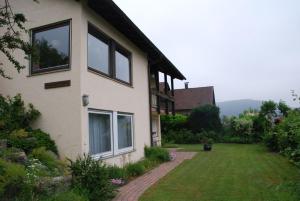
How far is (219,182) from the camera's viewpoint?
9.30m

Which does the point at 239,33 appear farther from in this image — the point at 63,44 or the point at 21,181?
the point at 21,181

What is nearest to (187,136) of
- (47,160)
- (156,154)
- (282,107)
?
(282,107)

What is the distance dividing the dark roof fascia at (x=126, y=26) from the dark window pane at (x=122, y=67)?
2.97 feet

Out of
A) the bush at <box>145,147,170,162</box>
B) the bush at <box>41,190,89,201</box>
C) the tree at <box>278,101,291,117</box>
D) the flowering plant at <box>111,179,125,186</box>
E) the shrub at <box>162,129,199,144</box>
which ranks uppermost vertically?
the tree at <box>278,101,291,117</box>

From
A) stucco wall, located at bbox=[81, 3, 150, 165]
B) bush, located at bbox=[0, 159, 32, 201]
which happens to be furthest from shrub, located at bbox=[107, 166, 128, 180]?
bush, located at bbox=[0, 159, 32, 201]

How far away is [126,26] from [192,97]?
30.8m

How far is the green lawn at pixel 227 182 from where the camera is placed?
24.6 feet

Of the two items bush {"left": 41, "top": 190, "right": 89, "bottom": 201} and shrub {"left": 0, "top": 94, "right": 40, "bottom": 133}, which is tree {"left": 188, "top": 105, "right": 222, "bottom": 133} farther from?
bush {"left": 41, "top": 190, "right": 89, "bottom": 201}

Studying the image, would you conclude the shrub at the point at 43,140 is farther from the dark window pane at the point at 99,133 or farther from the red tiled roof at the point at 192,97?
the red tiled roof at the point at 192,97

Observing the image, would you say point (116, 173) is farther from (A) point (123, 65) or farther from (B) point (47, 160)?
(A) point (123, 65)

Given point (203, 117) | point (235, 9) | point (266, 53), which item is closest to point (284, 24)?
point (235, 9)

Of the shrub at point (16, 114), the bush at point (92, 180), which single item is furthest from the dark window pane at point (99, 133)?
the bush at point (92, 180)

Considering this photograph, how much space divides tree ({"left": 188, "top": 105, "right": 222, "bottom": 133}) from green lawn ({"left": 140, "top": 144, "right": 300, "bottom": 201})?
12531mm

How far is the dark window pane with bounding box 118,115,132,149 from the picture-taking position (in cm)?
1181
